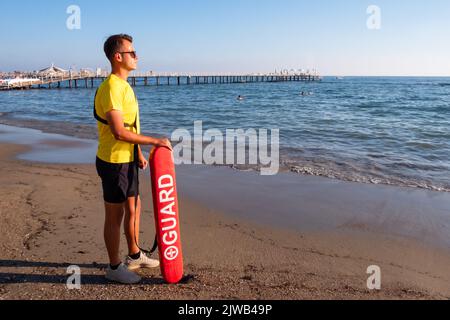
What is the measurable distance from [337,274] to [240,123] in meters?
15.4

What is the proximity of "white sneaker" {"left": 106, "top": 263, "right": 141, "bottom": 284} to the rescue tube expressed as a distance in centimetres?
28

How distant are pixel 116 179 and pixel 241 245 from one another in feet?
6.10

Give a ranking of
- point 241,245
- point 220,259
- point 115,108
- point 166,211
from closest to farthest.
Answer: point 115,108, point 166,211, point 220,259, point 241,245

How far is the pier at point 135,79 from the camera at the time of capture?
58.4 metres

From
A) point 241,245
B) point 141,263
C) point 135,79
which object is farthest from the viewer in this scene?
point 135,79

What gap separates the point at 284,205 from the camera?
6.11m

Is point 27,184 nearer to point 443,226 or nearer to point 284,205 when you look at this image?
point 284,205

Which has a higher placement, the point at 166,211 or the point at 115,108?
the point at 115,108

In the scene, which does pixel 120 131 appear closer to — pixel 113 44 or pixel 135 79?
pixel 113 44

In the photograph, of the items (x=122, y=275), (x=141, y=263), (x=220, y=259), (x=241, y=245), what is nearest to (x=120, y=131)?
(x=122, y=275)

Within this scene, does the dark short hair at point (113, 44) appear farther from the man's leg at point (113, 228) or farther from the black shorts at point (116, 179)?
the man's leg at point (113, 228)

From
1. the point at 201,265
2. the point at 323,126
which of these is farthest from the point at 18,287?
the point at 323,126

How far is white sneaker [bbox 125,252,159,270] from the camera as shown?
12.6 ft

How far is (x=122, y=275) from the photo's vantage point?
140 inches
